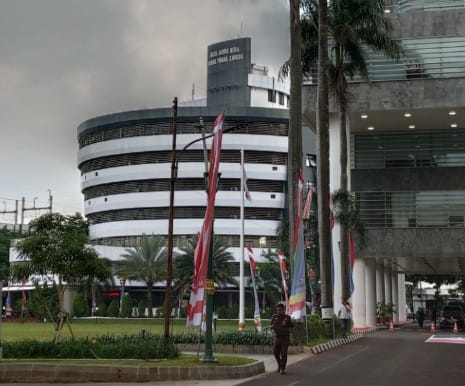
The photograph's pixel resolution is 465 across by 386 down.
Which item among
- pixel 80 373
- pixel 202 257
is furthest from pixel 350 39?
pixel 80 373

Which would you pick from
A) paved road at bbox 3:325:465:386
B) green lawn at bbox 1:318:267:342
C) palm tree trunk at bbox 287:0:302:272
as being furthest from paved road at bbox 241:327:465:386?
green lawn at bbox 1:318:267:342

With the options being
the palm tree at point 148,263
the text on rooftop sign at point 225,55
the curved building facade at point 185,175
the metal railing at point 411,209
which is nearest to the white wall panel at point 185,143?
the curved building facade at point 185,175

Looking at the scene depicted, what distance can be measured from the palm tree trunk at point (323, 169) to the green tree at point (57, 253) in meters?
13.1

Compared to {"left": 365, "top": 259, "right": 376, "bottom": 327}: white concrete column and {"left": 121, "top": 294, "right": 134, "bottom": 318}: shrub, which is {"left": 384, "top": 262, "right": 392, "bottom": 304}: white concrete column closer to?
{"left": 365, "top": 259, "right": 376, "bottom": 327}: white concrete column

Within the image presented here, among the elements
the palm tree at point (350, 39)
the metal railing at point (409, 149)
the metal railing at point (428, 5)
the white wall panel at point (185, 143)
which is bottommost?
the metal railing at point (409, 149)

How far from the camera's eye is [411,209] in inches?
1869

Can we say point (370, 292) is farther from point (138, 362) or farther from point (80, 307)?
point (80, 307)

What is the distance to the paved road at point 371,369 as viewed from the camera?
52.2 ft

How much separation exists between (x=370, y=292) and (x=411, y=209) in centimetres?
655

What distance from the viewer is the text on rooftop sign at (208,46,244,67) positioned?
106188mm

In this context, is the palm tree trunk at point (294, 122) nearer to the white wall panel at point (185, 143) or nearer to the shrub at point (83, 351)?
the shrub at point (83, 351)

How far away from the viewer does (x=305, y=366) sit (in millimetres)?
20078

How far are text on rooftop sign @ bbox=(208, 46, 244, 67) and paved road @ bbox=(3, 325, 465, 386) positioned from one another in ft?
272

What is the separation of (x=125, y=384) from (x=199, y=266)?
368 cm
